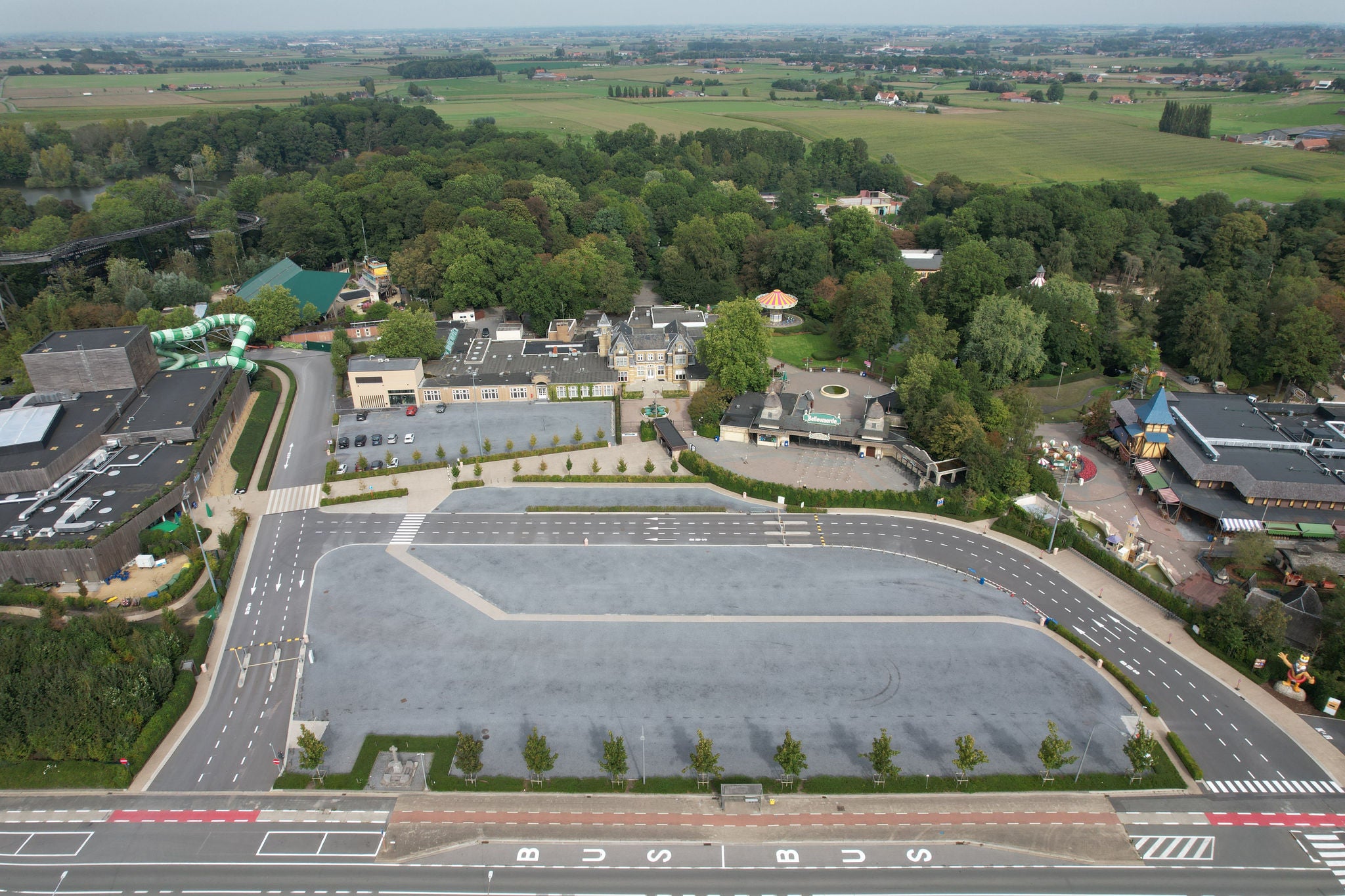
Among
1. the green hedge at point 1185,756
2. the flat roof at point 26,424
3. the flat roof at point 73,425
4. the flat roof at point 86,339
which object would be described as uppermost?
the flat roof at point 86,339

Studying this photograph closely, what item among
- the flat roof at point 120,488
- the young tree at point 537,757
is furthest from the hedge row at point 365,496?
the young tree at point 537,757

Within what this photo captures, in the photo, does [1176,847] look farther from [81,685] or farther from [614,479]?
[81,685]

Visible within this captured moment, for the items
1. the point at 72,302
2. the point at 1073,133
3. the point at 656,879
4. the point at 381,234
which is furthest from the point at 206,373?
the point at 1073,133

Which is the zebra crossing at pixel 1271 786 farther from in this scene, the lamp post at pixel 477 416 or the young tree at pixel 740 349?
the lamp post at pixel 477 416

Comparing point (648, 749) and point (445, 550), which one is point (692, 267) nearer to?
point (445, 550)

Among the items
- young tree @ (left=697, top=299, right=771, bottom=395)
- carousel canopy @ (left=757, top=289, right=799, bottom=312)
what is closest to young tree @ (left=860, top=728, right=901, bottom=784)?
young tree @ (left=697, top=299, right=771, bottom=395)

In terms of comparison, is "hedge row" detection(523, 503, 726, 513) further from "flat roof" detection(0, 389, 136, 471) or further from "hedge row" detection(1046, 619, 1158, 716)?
"flat roof" detection(0, 389, 136, 471)
